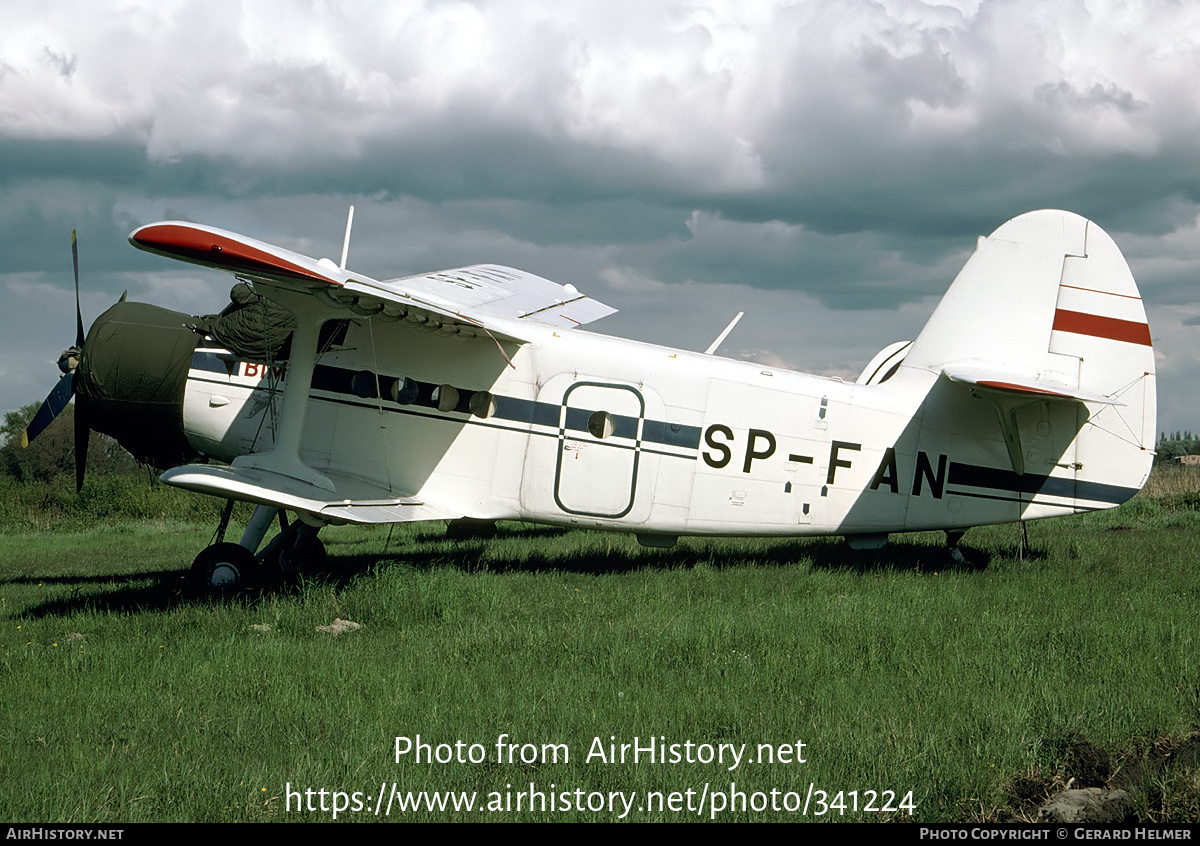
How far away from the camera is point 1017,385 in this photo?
8.55 meters

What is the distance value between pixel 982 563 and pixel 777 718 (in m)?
6.24

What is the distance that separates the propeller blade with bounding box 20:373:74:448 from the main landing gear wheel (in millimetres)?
2907

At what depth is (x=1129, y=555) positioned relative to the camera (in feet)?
33.8

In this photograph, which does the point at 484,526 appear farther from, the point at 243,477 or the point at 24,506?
the point at 24,506

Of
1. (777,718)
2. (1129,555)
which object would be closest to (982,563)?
(1129,555)

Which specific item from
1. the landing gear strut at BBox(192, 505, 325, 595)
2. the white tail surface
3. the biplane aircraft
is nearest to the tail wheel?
the landing gear strut at BBox(192, 505, 325, 595)

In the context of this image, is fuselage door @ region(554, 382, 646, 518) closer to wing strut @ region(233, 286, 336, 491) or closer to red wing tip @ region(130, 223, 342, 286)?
wing strut @ region(233, 286, 336, 491)

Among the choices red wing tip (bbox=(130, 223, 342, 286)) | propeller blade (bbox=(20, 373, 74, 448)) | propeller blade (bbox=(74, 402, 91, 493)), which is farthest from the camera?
propeller blade (bbox=(20, 373, 74, 448))

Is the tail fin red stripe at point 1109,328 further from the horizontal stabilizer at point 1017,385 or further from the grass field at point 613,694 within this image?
the grass field at point 613,694

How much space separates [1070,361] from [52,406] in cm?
1143

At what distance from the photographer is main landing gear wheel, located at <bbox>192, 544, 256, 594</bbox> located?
8.66 meters

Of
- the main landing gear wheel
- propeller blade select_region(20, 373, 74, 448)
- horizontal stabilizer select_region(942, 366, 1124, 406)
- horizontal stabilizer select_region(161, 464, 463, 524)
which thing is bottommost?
the main landing gear wheel

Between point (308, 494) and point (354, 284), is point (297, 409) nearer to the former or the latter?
point (308, 494)
